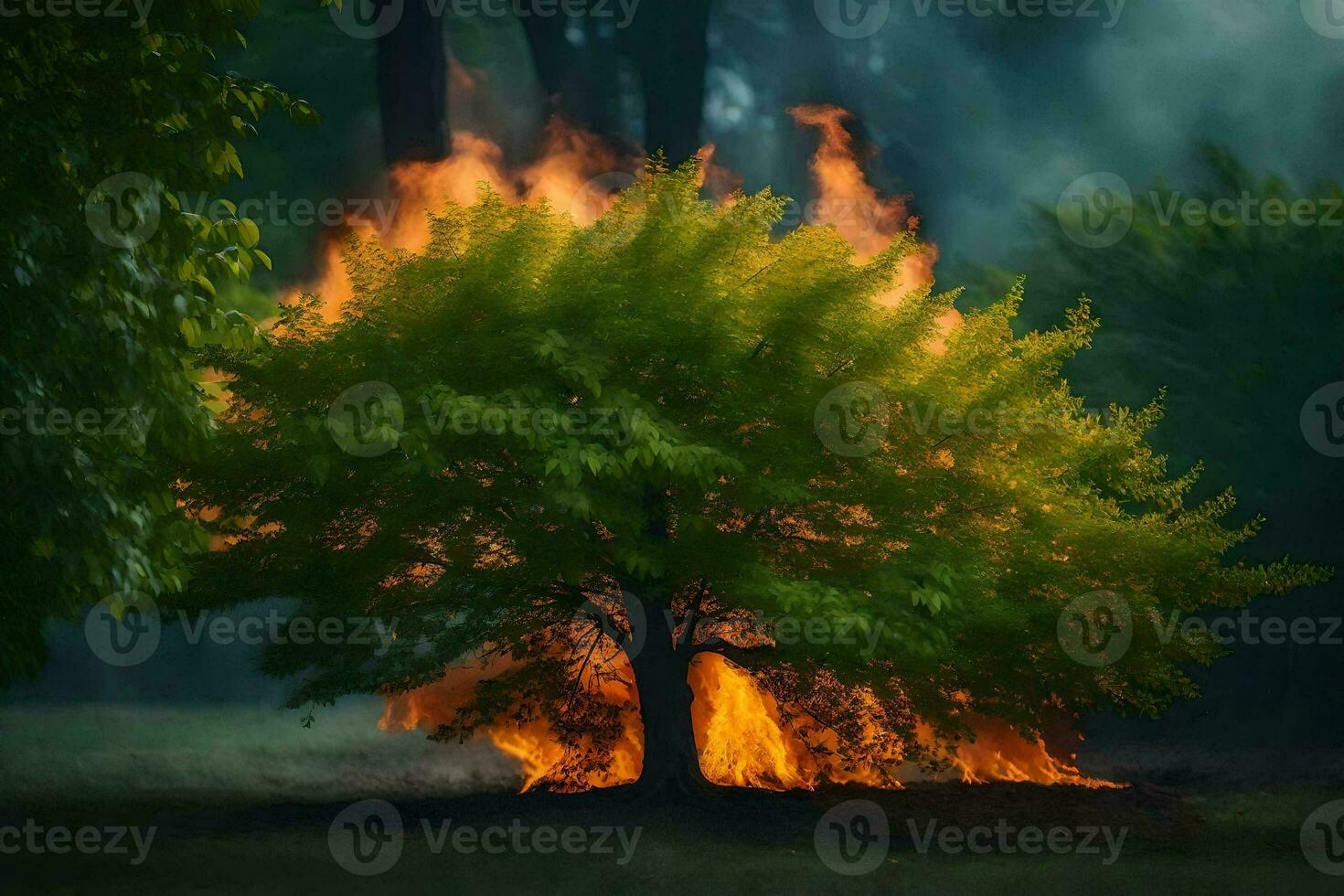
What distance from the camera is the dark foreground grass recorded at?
13734mm

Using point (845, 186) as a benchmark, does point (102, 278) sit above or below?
below

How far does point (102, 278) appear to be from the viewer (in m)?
9.48

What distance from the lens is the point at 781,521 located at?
1692cm

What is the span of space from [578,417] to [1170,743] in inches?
739

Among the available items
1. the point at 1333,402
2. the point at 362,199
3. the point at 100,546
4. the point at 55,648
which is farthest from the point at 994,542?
the point at 55,648

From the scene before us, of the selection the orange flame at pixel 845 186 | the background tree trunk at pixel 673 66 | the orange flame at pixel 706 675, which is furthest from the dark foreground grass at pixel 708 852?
the background tree trunk at pixel 673 66

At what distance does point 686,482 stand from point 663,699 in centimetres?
473

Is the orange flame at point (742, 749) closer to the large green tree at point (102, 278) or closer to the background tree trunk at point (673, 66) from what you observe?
the large green tree at point (102, 278)

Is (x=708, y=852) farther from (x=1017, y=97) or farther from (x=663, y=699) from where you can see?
(x=1017, y=97)

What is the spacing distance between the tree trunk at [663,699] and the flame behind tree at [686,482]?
0.16 ft

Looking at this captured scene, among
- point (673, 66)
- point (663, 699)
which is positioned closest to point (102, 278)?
point (663, 699)

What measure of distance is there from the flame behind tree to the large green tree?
9.63 ft

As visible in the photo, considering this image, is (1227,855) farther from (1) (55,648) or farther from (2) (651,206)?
(1) (55,648)

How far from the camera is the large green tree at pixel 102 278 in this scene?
924cm
